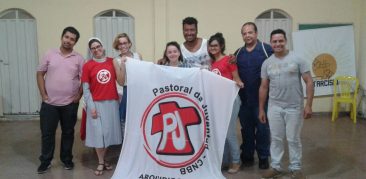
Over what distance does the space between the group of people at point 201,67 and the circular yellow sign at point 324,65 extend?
9.94ft

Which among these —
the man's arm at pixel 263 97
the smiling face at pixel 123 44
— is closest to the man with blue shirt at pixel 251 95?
the man's arm at pixel 263 97

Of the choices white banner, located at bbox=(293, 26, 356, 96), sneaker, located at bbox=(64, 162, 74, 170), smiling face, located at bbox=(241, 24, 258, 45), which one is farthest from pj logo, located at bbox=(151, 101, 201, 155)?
white banner, located at bbox=(293, 26, 356, 96)

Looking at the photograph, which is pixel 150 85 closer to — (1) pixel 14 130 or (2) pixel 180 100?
(2) pixel 180 100

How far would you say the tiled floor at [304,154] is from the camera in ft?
10.8

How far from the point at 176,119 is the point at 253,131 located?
Result: 37.1 inches

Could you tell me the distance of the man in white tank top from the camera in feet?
10.4

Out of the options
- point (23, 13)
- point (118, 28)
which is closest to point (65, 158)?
point (118, 28)

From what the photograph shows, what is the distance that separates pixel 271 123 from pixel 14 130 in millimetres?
4022

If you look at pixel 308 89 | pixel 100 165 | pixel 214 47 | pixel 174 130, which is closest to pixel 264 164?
pixel 308 89

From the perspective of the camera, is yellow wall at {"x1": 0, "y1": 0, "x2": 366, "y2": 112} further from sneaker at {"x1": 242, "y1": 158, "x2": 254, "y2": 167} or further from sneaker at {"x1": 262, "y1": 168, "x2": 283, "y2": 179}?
sneaker at {"x1": 262, "y1": 168, "x2": 283, "y2": 179}

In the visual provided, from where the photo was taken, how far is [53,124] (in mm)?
3250

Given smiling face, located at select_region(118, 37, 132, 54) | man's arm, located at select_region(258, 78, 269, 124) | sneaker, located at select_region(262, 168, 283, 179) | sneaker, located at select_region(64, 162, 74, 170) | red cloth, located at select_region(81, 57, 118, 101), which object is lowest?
sneaker, located at select_region(262, 168, 283, 179)

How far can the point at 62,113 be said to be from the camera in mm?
3283

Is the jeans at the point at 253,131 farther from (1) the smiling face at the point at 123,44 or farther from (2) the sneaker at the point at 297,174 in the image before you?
(1) the smiling face at the point at 123,44
